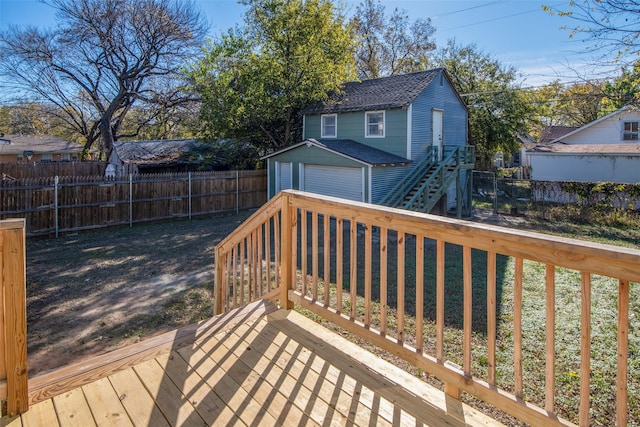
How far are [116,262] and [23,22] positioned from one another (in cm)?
1489

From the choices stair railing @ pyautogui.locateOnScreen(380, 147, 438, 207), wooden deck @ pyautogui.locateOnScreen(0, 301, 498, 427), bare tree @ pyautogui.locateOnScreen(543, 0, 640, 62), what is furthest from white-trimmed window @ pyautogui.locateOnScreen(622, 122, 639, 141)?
wooden deck @ pyautogui.locateOnScreen(0, 301, 498, 427)

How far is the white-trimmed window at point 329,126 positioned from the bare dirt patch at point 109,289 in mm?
6899

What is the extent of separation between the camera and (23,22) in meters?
16.7

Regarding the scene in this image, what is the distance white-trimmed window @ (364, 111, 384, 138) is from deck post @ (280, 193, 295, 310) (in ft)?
39.1

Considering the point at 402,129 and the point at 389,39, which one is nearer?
the point at 402,129

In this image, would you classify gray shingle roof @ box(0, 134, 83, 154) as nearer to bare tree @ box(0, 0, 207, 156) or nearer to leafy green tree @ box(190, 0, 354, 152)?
bare tree @ box(0, 0, 207, 156)

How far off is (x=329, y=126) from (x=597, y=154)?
40.7ft

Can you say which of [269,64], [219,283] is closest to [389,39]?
[269,64]

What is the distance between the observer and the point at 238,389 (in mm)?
2205

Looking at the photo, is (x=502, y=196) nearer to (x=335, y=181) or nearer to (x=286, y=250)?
(x=335, y=181)

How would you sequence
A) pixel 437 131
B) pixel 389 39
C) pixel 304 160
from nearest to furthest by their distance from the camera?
pixel 304 160
pixel 437 131
pixel 389 39

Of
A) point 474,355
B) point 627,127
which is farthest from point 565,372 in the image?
point 627,127

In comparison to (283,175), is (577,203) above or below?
below

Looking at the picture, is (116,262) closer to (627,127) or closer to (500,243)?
(500,243)
